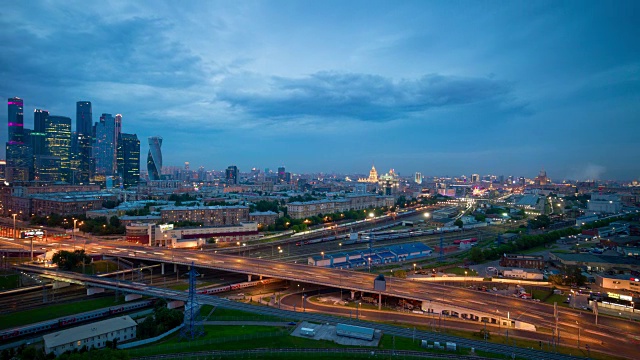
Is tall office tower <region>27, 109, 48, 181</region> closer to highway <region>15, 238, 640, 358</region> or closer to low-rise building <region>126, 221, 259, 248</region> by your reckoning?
low-rise building <region>126, 221, 259, 248</region>

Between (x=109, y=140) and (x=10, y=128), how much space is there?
45.3 m

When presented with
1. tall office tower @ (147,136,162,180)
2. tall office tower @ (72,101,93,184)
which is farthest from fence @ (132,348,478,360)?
tall office tower @ (147,136,162,180)

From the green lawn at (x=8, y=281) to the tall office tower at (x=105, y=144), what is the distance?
14609cm

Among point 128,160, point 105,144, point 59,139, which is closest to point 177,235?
point 128,160

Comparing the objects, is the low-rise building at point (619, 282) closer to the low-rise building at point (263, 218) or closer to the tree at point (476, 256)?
the tree at point (476, 256)

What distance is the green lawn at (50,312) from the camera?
1873 cm

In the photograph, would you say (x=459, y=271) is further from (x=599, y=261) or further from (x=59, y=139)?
(x=59, y=139)

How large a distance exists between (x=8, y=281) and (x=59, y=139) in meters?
112

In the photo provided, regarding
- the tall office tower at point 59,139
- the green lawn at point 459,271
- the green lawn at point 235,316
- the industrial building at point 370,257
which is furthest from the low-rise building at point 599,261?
the tall office tower at point 59,139

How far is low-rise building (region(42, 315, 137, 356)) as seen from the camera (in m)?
15.3

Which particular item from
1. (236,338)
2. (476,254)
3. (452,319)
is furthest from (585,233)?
(236,338)

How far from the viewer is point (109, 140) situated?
16150cm

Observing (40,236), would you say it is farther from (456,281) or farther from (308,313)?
(456,281)

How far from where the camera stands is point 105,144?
522 feet
